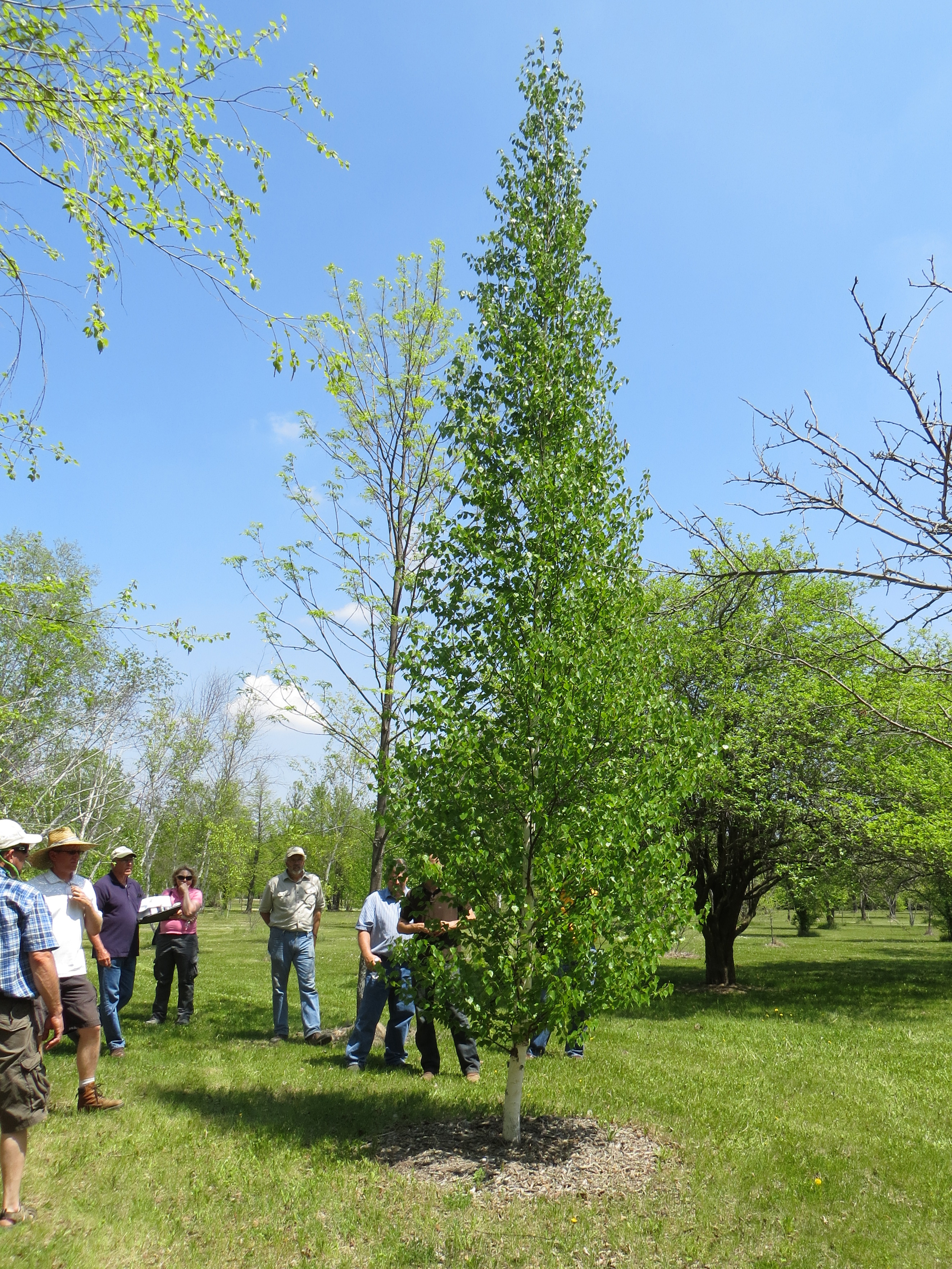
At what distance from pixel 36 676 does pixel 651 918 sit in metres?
10.6

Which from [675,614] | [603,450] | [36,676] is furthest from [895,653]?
[36,676]

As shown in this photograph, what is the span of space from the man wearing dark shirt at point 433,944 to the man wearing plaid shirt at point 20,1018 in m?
2.36

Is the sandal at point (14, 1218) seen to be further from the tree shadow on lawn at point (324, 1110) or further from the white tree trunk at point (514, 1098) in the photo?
the white tree trunk at point (514, 1098)

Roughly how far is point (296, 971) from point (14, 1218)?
491cm

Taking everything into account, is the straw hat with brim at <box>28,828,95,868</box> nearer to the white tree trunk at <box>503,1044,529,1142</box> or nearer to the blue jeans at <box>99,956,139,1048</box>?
the blue jeans at <box>99,956,139,1048</box>

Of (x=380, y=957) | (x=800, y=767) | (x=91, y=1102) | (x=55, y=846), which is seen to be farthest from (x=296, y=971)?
(x=800, y=767)

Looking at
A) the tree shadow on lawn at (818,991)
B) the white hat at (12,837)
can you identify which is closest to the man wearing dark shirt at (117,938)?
the white hat at (12,837)

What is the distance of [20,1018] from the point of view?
457cm

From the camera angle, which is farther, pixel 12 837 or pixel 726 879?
pixel 726 879

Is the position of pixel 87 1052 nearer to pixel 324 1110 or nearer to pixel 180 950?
pixel 324 1110

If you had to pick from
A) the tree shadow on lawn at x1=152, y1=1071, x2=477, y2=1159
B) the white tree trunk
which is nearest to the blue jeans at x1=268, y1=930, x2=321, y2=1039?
the tree shadow on lawn at x1=152, y1=1071, x2=477, y2=1159

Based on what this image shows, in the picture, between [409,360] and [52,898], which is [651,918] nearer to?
[52,898]

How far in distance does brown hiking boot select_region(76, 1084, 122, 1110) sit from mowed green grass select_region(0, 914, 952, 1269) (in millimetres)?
87

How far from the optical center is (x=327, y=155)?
19.5ft
